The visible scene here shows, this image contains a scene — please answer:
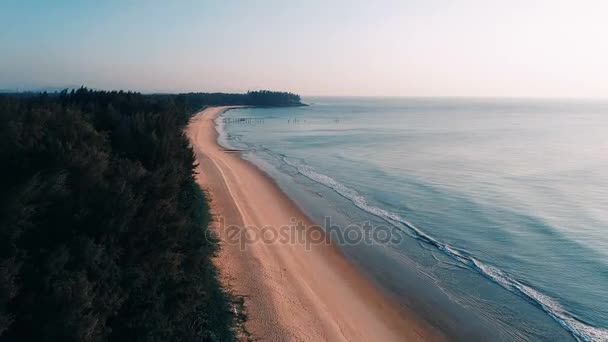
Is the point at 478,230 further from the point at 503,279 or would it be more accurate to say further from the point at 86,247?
the point at 86,247

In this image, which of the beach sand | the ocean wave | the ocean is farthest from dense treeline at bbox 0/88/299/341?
the ocean wave

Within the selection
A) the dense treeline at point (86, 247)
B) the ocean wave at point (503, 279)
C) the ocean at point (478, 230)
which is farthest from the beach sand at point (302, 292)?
the ocean wave at point (503, 279)

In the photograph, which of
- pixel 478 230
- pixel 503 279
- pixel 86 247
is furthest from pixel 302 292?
pixel 478 230

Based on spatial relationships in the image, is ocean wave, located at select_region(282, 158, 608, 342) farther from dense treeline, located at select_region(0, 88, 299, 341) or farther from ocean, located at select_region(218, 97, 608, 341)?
dense treeline, located at select_region(0, 88, 299, 341)

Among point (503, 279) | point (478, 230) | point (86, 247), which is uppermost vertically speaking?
point (86, 247)

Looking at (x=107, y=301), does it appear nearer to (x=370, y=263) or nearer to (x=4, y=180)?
(x=4, y=180)

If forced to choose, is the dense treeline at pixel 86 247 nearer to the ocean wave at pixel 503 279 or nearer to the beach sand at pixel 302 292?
the beach sand at pixel 302 292
